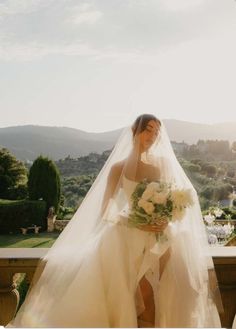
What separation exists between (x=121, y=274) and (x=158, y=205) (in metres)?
0.40

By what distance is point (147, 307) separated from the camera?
8.45 feet

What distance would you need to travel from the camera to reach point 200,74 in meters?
→ 7.63

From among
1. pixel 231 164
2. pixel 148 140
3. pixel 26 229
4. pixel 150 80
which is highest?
pixel 150 80

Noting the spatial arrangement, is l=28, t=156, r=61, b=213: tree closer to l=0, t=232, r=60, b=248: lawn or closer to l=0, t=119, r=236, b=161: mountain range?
l=0, t=232, r=60, b=248: lawn

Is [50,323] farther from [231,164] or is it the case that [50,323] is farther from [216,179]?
[231,164]

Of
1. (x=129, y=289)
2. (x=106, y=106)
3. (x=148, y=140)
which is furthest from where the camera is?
(x=106, y=106)

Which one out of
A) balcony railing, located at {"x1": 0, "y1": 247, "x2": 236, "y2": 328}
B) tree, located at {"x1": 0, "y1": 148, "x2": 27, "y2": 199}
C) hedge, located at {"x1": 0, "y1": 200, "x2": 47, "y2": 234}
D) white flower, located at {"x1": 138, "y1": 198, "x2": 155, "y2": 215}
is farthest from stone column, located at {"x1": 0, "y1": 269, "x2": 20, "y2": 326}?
tree, located at {"x1": 0, "y1": 148, "x2": 27, "y2": 199}

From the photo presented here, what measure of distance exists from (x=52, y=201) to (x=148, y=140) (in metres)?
15.6

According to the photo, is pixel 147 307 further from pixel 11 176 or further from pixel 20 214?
pixel 11 176

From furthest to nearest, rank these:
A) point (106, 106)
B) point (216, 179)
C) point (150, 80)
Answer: point (216, 179)
point (106, 106)
point (150, 80)

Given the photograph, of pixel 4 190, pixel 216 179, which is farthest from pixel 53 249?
pixel 4 190

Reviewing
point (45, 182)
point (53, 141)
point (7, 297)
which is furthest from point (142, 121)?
point (53, 141)

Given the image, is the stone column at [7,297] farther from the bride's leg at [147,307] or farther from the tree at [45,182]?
the tree at [45,182]

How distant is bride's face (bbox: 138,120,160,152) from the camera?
9.84 feet
